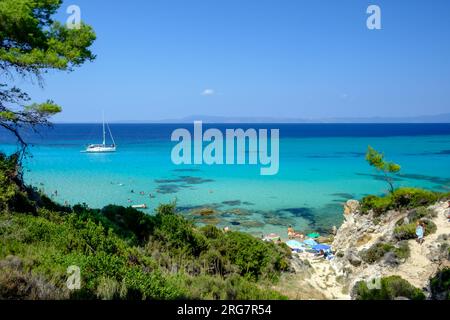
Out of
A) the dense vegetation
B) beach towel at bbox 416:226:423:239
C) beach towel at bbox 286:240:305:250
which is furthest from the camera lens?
beach towel at bbox 286:240:305:250

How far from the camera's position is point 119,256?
8.79 m

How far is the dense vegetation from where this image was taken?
5980mm

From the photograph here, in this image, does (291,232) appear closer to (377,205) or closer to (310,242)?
(310,242)

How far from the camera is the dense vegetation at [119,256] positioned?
598 cm

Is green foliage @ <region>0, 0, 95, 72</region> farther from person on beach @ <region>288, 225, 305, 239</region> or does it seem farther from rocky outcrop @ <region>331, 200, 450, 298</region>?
person on beach @ <region>288, 225, 305, 239</region>

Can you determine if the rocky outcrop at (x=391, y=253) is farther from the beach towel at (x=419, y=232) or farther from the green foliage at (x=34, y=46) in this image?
the green foliage at (x=34, y=46)

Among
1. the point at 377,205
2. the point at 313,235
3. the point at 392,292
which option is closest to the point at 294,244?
the point at 313,235

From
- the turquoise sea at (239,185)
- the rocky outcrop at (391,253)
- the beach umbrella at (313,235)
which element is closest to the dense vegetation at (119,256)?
the rocky outcrop at (391,253)

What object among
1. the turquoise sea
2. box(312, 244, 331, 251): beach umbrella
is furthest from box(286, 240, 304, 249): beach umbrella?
the turquoise sea
